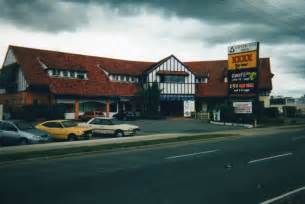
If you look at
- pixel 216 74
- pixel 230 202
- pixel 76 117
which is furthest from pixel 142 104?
pixel 230 202

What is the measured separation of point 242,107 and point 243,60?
500 cm

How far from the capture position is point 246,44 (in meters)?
35.6

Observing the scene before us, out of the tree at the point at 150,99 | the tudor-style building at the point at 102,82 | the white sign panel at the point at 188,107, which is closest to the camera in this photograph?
the tudor-style building at the point at 102,82

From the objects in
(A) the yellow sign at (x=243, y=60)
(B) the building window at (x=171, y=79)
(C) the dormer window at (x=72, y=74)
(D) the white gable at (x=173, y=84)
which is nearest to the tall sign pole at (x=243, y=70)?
(A) the yellow sign at (x=243, y=60)

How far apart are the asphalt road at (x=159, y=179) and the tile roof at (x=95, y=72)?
2850 centimetres

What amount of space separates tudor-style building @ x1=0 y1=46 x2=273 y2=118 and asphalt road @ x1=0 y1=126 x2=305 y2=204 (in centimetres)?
2812

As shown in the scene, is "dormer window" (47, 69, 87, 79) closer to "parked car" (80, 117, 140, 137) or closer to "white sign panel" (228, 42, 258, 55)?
"parked car" (80, 117, 140, 137)

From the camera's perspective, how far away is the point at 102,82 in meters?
46.1

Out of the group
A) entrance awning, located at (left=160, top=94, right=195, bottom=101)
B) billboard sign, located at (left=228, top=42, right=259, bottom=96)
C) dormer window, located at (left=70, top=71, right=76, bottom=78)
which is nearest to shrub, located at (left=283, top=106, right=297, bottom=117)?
entrance awning, located at (left=160, top=94, right=195, bottom=101)

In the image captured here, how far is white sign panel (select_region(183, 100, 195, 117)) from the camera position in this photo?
50.7m

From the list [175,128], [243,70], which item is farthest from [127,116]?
[243,70]

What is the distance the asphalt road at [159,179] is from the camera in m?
7.84

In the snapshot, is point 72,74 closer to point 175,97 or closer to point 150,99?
point 150,99

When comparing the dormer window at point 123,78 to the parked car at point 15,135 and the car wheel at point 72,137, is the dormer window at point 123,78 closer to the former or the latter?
the car wheel at point 72,137
